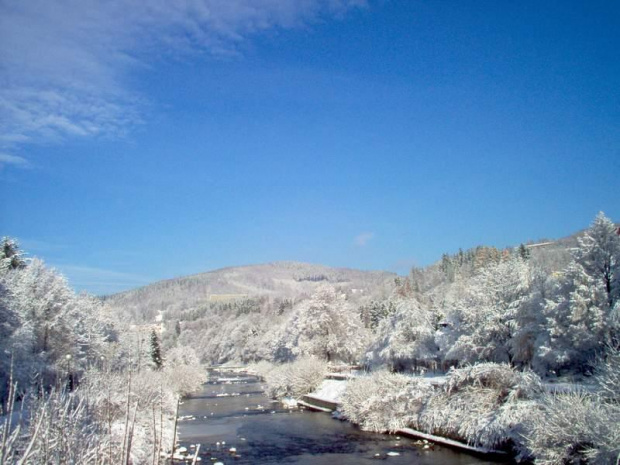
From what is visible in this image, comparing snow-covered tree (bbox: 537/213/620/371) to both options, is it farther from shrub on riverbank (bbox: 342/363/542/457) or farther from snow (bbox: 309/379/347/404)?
snow (bbox: 309/379/347/404)

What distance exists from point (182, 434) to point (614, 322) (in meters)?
30.3

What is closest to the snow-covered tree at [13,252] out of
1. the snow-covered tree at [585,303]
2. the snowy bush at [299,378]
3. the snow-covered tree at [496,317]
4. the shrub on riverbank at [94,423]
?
the shrub on riverbank at [94,423]

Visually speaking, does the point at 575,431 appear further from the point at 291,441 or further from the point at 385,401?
the point at 291,441

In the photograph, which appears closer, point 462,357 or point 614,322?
point 614,322

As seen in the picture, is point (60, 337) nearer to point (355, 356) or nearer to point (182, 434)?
point (182, 434)

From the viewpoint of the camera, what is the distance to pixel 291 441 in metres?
36.3

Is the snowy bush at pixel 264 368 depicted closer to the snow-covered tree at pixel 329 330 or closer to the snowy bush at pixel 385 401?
the snow-covered tree at pixel 329 330

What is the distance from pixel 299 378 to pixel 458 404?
2891cm

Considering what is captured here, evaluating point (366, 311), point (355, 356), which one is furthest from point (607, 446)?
point (366, 311)

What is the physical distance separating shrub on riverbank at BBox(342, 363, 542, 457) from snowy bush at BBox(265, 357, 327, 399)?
15.0m

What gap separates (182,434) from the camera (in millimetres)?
38438

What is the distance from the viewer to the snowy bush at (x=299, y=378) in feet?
197

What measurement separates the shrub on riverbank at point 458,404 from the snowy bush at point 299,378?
15.0 meters

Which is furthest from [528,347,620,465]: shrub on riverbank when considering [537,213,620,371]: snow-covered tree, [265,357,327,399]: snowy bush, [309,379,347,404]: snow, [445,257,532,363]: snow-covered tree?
[265,357,327,399]: snowy bush
